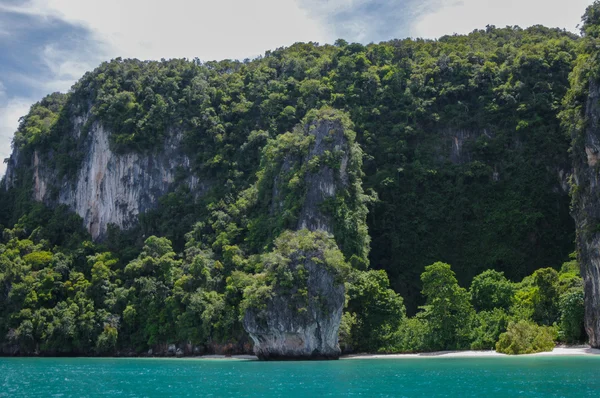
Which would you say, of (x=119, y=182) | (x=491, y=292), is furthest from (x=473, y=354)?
(x=119, y=182)

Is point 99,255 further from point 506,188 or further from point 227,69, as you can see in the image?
point 506,188

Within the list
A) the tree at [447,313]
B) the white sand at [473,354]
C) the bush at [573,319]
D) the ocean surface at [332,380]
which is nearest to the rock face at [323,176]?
the tree at [447,313]

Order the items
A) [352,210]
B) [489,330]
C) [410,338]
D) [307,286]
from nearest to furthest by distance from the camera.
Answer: [307,286], [489,330], [410,338], [352,210]

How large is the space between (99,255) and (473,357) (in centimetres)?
3954

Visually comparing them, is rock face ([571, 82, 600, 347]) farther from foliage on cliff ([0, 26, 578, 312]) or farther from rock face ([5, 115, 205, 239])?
rock face ([5, 115, 205, 239])

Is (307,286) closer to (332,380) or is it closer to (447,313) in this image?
(447,313)

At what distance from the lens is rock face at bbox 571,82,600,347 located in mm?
44312

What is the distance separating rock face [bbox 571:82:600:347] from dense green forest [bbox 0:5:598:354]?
1777mm

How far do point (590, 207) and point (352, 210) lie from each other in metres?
19.4

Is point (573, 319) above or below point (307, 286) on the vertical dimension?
below

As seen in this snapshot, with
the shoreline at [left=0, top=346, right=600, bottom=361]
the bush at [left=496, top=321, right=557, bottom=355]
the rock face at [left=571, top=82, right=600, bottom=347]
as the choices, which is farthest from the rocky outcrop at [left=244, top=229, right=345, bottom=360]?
the rock face at [left=571, top=82, right=600, bottom=347]

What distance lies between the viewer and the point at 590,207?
46500 mm

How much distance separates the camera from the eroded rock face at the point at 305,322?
47.4 meters

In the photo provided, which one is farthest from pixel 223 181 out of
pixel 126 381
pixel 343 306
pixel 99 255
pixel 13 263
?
pixel 126 381
